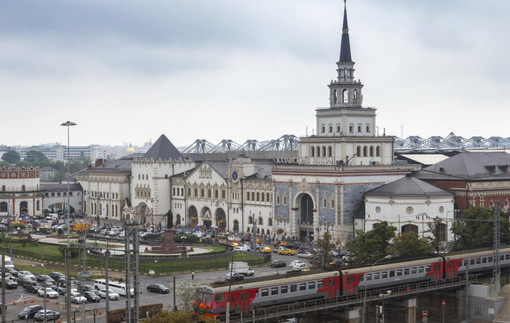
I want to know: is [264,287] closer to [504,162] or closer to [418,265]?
[418,265]

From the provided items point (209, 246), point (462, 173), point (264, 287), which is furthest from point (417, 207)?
point (264, 287)

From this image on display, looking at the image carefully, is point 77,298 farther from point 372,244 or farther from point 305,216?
point 305,216

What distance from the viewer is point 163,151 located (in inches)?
5674

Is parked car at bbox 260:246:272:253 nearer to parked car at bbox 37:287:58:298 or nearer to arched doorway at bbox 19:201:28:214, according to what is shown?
parked car at bbox 37:287:58:298

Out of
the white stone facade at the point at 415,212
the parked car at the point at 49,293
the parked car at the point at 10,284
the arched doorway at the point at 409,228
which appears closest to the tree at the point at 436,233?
the white stone facade at the point at 415,212

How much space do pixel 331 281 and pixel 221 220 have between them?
69172mm

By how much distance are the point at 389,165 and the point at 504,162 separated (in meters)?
17.2

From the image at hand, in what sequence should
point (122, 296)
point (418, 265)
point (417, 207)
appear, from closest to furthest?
point (418, 265) → point (122, 296) → point (417, 207)

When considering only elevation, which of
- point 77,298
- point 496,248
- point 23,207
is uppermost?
point 23,207

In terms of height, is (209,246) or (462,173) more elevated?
(462,173)

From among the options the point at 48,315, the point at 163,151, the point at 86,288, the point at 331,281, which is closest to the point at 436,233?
the point at 331,281

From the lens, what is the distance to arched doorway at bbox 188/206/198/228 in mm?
135087

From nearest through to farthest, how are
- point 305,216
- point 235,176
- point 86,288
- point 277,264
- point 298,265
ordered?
point 86,288 → point 298,265 → point 277,264 → point 305,216 → point 235,176

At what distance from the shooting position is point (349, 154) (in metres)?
114
